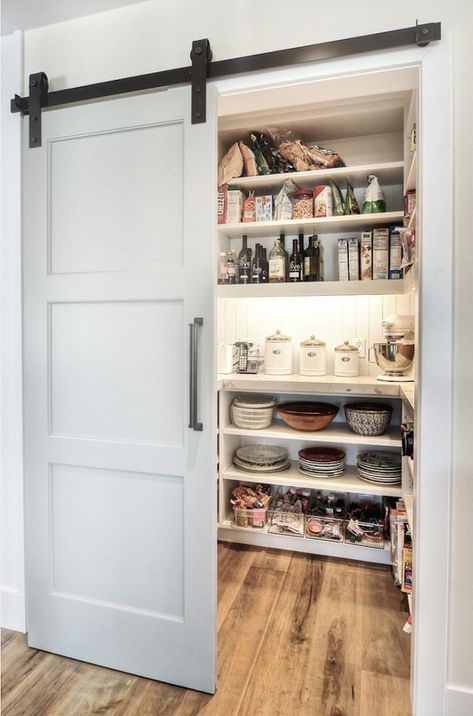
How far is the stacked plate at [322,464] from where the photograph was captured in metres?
2.55

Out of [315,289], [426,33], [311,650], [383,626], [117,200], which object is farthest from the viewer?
[315,289]

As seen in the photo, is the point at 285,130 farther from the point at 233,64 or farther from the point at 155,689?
the point at 155,689

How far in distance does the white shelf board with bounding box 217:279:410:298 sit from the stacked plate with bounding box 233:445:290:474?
993mm

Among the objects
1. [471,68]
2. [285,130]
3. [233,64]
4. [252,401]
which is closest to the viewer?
[471,68]

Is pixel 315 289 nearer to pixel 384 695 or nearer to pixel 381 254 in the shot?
pixel 381 254

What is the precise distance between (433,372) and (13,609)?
6.48 feet

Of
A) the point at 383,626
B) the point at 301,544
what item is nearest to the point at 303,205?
the point at 301,544

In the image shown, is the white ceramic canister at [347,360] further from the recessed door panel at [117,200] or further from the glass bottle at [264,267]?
the recessed door panel at [117,200]

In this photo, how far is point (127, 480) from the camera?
168cm

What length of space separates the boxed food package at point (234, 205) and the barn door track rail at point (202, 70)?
3.40 ft

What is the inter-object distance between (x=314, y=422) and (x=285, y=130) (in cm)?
169

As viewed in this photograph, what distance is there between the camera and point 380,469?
245 centimetres

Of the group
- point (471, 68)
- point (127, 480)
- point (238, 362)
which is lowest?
point (127, 480)

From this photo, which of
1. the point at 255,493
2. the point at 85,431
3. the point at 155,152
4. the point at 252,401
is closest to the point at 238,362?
the point at 252,401
